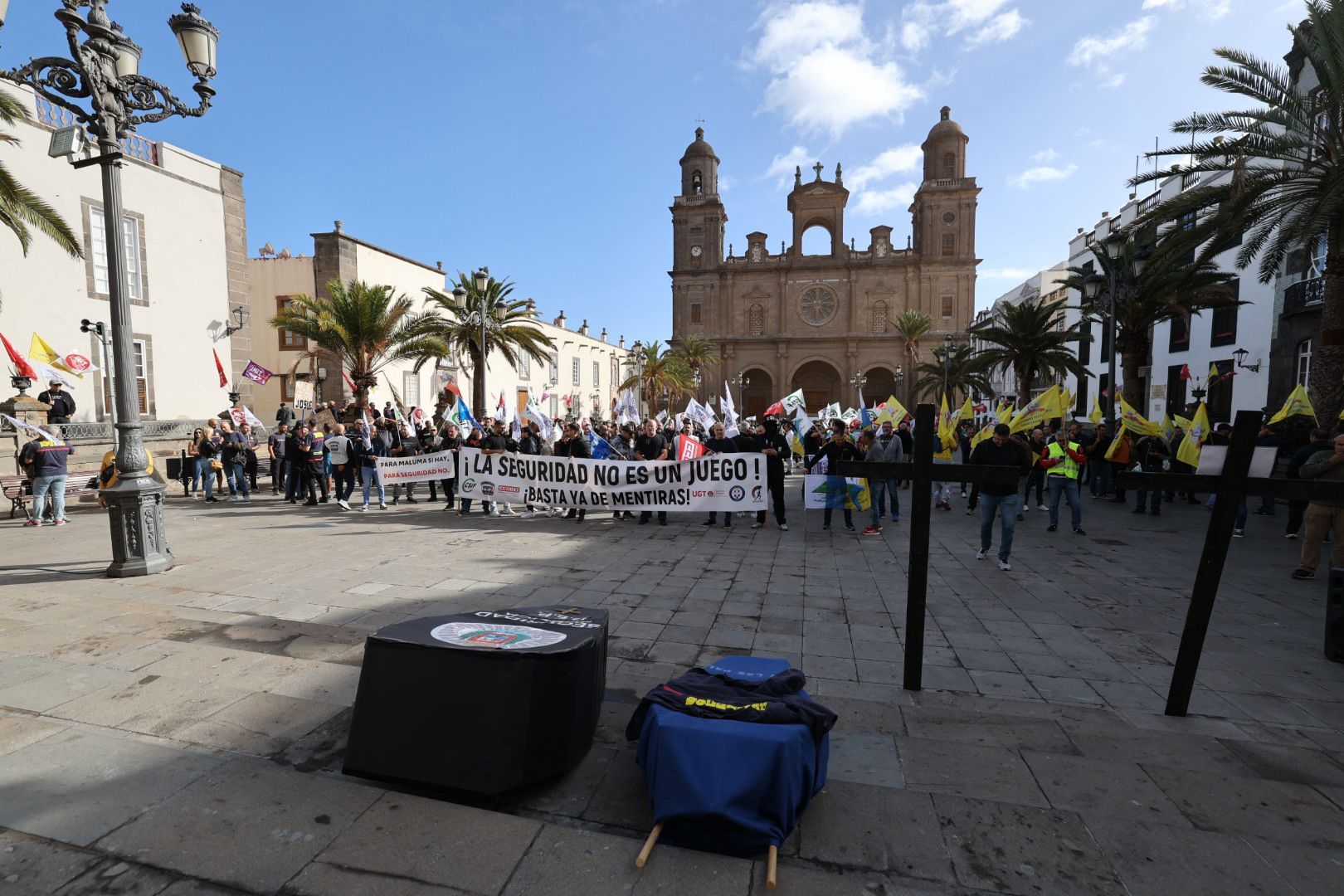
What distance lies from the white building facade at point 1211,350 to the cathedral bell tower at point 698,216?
34.6 meters

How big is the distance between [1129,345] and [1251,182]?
819 centimetres

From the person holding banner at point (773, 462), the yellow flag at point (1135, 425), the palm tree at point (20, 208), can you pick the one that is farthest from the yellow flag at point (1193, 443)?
the palm tree at point (20, 208)

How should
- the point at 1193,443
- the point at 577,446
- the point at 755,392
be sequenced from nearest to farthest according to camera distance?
the point at 577,446 < the point at 1193,443 < the point at 755,392

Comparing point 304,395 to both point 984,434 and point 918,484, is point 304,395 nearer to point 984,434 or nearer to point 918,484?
point 984,434

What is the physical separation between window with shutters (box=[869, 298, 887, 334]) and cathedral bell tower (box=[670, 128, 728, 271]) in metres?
15.4

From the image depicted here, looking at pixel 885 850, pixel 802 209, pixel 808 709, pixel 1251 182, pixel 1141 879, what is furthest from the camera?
pixel 802 209

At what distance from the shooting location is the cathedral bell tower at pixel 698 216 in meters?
60.9

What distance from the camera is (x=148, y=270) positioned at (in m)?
18.3

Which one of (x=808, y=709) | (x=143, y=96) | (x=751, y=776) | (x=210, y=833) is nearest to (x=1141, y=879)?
(x=808, y=709)

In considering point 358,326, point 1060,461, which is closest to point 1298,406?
point 1060,461

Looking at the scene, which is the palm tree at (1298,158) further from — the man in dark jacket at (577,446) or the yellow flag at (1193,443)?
the man in dark jacket at (577,446)

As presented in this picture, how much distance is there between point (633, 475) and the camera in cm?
1034

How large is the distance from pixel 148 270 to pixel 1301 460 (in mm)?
26875

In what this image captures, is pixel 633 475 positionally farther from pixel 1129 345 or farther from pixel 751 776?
pixel 1129 345
